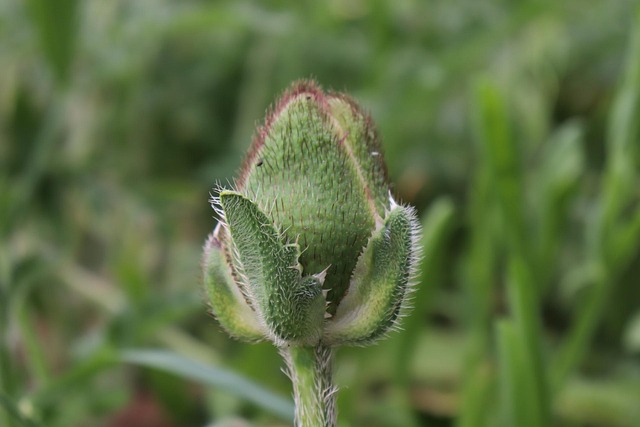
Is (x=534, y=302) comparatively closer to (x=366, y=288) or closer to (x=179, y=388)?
(x=366, y=288)

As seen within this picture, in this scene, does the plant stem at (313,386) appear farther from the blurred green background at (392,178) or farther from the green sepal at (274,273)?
the blurred green background at (392,178)

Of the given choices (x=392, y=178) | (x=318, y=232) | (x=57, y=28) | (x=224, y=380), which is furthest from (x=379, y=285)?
(x=57, y=28)

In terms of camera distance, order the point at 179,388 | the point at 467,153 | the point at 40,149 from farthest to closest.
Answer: the point at 467,153 → the point at 40,149 → the point at 179,388

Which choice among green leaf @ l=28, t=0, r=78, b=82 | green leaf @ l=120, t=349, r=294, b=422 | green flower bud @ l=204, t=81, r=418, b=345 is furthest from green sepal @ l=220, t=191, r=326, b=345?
green leaf @ l=28, t=0, r=78, b=82

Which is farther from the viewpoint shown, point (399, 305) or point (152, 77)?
point (152, 77)

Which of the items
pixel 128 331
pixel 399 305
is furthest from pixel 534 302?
pixel 128 331

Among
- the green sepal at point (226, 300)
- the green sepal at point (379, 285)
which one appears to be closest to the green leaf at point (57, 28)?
the green sepal at point (226, 300)

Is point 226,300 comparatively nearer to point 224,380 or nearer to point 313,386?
point 313,386
